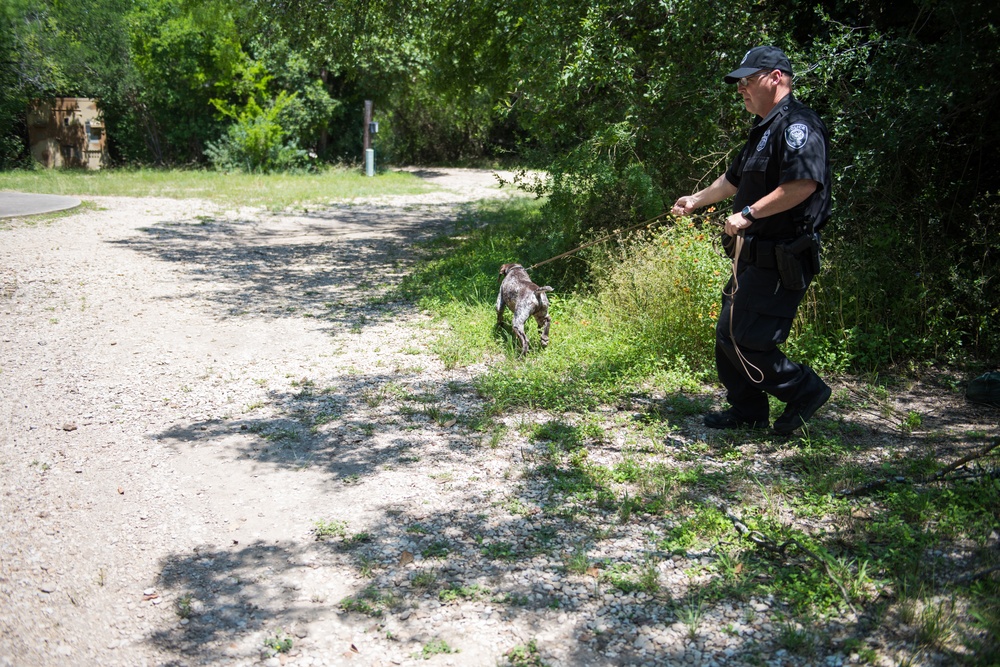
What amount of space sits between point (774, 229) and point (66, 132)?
87.3 feet

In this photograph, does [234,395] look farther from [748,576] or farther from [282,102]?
[282,102]

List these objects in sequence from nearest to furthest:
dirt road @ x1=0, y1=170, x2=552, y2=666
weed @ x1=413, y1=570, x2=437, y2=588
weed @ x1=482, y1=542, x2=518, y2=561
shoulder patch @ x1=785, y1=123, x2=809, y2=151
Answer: dirt road @ x1=0, y1=170, x2=552, y2=666 → weed @ x1=413, y1=570, x2=437, y2=588 → weed @ x1=482, y1=542, x2=518, y2=561 → shoulder patch @ x1=785, y1=123, x2=809, y2=151

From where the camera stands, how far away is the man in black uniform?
14.4ft

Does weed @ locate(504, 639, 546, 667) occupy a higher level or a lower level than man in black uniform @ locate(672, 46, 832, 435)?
lower

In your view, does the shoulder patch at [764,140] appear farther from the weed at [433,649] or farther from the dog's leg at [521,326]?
the weed at [433,649]

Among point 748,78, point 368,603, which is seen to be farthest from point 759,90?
point 368,603

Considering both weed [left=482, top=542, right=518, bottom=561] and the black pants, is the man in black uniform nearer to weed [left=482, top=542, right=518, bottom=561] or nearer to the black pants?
the black pants

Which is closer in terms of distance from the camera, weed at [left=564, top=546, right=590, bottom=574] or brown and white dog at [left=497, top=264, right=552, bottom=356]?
weed at [left=564, top=546, right=590, bottom=574]

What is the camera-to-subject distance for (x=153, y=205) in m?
16.5

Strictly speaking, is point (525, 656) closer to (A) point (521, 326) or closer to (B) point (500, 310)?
(A) point (521, 326)

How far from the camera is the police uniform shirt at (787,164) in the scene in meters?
4.33

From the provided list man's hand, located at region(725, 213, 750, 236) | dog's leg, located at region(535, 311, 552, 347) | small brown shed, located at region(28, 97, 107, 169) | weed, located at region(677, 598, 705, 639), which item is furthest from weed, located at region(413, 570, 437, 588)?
small brown shed, located at region(28, 97, 107, 169)

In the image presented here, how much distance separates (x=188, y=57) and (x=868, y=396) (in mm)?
23313

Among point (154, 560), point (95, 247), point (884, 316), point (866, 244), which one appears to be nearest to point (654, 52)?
point (866, 244)
